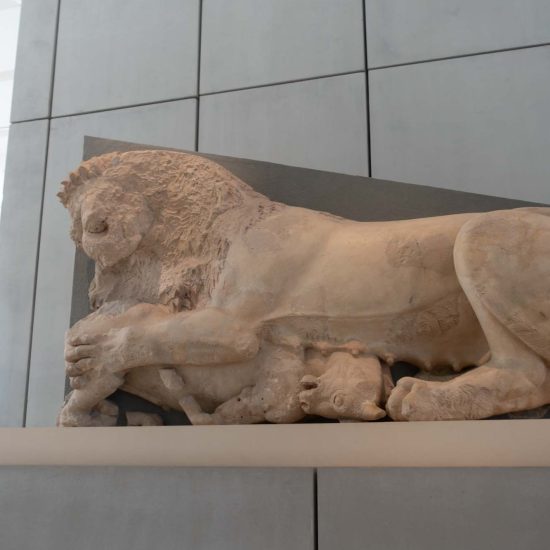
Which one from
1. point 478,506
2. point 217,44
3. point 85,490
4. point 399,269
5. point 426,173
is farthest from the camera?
point 217,44

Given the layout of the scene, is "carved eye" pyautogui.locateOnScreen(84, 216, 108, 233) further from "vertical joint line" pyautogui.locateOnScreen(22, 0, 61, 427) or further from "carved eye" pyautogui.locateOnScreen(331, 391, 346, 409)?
"vertical joint line" pyautogui.locateOnScreen(22, 0, 61, 427)

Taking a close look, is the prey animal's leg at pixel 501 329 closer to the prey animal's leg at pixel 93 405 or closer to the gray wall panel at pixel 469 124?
the prey animal's leg at pixel 93 405

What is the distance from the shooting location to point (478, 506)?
4.67 feet

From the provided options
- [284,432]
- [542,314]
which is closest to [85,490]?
[284,432]

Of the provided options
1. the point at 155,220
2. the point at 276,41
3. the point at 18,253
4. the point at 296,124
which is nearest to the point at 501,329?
the point at 155,220

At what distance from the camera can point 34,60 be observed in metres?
3.74

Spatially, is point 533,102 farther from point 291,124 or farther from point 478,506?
point 478,506

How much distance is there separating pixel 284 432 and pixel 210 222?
754 mm

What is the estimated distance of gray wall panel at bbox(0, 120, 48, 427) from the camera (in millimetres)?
3232

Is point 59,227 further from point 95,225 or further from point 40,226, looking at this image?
point 95,225

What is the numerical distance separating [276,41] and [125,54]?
773 mm

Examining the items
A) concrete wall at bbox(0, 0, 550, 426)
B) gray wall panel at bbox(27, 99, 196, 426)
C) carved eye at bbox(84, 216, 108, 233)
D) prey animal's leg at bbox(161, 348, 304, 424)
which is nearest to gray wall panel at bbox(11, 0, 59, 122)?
concrete wall at bbox(0, 0, 550, 426)

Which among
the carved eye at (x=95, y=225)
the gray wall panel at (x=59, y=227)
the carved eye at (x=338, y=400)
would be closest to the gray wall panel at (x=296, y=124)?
the gray wall panel at (x=59, y=227)

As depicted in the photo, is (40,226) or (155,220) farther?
(40,226)
